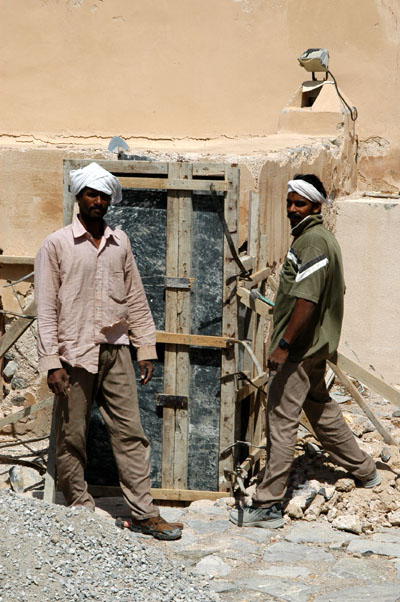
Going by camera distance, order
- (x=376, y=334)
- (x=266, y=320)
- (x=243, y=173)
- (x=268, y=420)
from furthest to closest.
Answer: (x=376, y=334) → (x=266, y=320) → (x=243, y=173) → (x=268, y=420)

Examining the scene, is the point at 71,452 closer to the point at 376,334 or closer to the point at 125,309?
the point at 125,309

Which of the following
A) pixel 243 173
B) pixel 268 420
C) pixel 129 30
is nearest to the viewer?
pixel 268 420

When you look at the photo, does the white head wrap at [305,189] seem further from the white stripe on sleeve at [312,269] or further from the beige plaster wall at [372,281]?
the beige plaster wall at [372,281]

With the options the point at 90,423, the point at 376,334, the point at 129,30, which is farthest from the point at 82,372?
the point at 129,30

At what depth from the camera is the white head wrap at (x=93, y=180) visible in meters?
4.62

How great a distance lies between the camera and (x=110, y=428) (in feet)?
15.9

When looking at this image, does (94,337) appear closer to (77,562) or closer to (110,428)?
(110,428)

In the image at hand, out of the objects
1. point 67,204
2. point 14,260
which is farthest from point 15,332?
point 14,260

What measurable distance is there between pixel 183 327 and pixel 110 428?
72cm

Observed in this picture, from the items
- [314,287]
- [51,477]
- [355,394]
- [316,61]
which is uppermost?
[316,61]

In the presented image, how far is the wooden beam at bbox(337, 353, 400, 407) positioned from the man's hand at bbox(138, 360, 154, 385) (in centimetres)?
107

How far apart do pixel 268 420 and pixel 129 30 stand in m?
6.70

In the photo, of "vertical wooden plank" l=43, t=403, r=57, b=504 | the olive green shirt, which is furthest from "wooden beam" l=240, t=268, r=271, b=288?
"vertical wooden plank" l=43, t=403, r=57, b=504

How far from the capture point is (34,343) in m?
6.57
